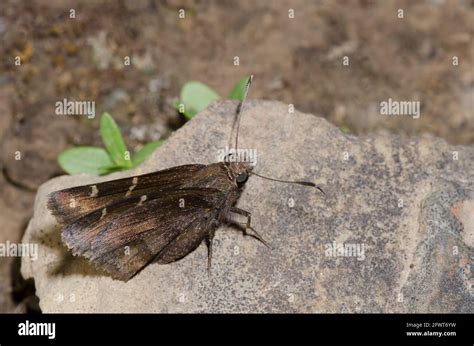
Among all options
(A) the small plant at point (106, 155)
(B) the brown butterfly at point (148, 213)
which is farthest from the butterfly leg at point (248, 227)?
(A) the small plant at point (106, 155)

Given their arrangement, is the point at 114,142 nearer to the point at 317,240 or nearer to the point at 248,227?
the point at 248,227

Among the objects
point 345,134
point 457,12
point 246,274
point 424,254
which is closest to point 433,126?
point 457,12

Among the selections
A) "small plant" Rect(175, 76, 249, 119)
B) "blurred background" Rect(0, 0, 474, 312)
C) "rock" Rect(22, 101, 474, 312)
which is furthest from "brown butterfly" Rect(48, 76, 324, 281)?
"blurred background" Rect(0, 0, 474, 312)

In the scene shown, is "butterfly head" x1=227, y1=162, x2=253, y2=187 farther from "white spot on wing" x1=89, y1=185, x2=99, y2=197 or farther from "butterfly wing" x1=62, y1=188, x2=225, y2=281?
"white spot on wing" x1=89, y1=185, x2=99, y2=197

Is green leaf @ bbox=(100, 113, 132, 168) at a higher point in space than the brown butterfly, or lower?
higher

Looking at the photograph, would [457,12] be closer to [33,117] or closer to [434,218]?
[434,218]

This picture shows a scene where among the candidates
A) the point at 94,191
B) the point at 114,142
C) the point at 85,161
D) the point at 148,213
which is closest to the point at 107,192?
the point at 94,191
